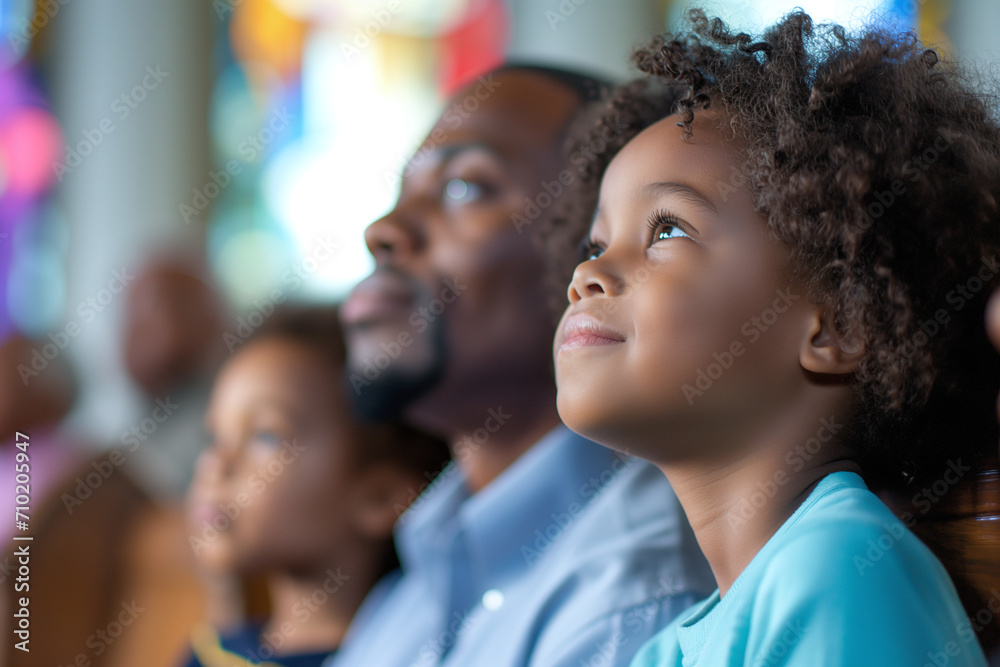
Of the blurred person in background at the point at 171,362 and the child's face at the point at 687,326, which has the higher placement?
the child's face at the point at 687,326

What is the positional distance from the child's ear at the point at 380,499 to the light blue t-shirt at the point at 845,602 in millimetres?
1037

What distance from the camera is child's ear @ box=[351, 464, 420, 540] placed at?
1.74 metres

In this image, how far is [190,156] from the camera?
14.6 ft

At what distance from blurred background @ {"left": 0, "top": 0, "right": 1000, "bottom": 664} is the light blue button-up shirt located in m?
1.22

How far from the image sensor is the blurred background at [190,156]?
286 cm

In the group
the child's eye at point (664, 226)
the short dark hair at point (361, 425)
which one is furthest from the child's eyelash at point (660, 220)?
the short dark hair at point (361, 425)

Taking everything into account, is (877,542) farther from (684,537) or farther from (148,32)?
(148,32)

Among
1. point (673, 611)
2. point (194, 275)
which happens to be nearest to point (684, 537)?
point (673, 611)

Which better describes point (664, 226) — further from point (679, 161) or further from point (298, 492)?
point (298, 492)
